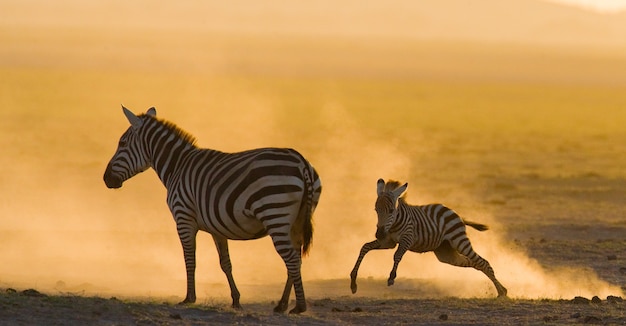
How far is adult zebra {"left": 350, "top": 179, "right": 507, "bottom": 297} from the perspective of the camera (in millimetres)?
15578

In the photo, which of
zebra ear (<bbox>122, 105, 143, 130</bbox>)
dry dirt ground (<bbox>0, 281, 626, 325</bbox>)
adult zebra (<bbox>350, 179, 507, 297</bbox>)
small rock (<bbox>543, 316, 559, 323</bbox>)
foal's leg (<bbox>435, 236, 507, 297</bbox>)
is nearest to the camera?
dry dirt ground (<bbox>0, 281, 626, 325</bbox>)

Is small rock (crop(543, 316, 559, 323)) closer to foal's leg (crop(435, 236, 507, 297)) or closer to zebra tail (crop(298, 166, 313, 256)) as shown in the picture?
zebra tail (crop(298, 166, 313, 256))

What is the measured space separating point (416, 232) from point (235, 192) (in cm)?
391

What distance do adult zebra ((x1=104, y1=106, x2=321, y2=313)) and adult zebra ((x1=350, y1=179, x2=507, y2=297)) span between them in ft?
7.46

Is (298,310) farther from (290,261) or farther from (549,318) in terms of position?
(549,318)

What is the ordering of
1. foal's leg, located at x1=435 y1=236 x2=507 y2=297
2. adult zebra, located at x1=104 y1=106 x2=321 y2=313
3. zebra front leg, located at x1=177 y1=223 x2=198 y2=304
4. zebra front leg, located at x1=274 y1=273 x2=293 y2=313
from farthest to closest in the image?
foal's leg, located at x1=435 y1=236 x2=507 y2=297, zebra front leg, located at x1=177 y1=223 x2=198 y2=304, zebra front leg, located at x1=274 y1=273 x2=293 y2=313, adult zebra, located at x1=104 y1=106 x2=321 y2=313

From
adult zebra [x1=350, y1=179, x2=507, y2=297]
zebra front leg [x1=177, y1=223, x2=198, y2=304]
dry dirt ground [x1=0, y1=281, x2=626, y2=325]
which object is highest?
adult zebra [x1=350, y1=179, x2=507, y2=297]

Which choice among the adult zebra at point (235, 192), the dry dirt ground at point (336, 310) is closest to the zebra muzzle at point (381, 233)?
the dry dirt ground at point (336, 310)

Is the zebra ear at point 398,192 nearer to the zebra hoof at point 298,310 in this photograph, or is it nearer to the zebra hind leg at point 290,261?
the zebra hind leg at point 290,261

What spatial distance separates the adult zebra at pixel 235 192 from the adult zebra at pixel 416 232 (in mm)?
2274

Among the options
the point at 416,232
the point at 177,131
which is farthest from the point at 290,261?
the point at 416,232

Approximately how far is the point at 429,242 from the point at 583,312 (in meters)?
3.26

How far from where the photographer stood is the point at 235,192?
13.2 m

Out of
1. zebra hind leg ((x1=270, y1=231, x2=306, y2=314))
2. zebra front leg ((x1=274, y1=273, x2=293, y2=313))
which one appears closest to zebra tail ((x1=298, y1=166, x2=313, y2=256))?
zebra hind leg ((x1=270, y1=231, x2=306, y2=314))
